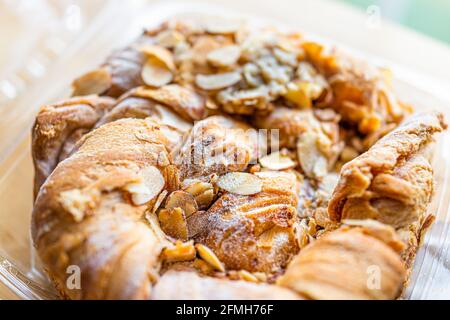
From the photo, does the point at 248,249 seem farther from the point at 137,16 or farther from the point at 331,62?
the point at 137,16

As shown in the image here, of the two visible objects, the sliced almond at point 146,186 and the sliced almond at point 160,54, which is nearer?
the sliced almond at point 146,186

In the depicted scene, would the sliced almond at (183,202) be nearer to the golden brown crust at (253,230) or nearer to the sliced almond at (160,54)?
the golden brown crust at (253,230)

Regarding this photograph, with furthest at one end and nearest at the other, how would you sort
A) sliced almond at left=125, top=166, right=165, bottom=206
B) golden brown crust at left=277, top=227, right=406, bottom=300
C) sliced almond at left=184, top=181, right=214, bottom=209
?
sliced almond at left=184, top=181, right=214, bottom=209 → sliced almond at left=125, top=166, right=165, bottom=206 → golden brown crust at left=277, top=227, right=406, bottom=300

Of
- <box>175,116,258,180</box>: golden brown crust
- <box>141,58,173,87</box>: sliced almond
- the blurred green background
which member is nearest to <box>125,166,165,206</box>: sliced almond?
<box>175,116,258,180</box>: golden brown crust

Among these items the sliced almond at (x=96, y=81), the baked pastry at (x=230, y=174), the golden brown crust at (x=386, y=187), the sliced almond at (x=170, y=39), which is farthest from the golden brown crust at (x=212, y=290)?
the sliced almond at (x=170, y=39)

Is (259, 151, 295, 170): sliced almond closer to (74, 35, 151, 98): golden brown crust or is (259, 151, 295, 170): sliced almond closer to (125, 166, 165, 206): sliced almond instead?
(125, 166, 165, 206): sliced almond

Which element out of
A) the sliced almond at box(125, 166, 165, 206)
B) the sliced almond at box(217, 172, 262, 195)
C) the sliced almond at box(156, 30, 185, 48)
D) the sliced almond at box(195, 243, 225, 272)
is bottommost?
the sliced almond at box(195, 243, 225, 272)
